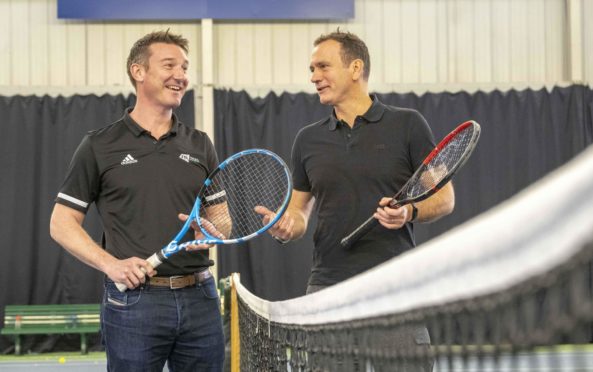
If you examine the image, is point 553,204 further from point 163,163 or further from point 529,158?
point 529,158

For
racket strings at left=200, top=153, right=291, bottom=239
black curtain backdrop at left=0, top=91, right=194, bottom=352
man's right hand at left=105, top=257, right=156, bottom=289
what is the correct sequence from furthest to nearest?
black curtain backdrop at left=0, top=91, right=194, bottom=352, racket strings at left=200, top=153, right=291, bottom=239, man's right hand at left=105, top=257, right=156, bottom=289

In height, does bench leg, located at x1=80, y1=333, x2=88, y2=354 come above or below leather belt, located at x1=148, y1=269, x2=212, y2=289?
below

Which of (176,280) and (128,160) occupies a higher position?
(128,160)

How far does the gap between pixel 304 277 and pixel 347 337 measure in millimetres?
9384

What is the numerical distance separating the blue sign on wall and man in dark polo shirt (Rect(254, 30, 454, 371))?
26.8 ft

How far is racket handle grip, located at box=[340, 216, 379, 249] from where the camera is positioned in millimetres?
3189

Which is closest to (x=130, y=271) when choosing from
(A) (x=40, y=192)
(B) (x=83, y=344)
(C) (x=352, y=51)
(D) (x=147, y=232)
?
(D) (x=147, y=232)

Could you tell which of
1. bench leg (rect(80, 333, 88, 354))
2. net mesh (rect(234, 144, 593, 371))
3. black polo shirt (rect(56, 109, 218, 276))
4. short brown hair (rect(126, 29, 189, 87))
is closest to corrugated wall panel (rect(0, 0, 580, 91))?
bench leg (rect(80, 333, 88, 354))

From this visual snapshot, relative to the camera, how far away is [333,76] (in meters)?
3.53

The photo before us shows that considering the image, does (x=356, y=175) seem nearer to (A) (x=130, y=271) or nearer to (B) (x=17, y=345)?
(A) (x=130, y=271)

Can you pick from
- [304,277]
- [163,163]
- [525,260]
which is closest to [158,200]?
[163,163]

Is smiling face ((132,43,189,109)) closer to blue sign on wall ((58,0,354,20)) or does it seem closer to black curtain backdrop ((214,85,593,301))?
black curtain backdrop ((214,85,593,301))

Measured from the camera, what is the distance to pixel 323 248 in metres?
3.35

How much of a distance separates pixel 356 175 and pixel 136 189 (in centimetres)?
79
